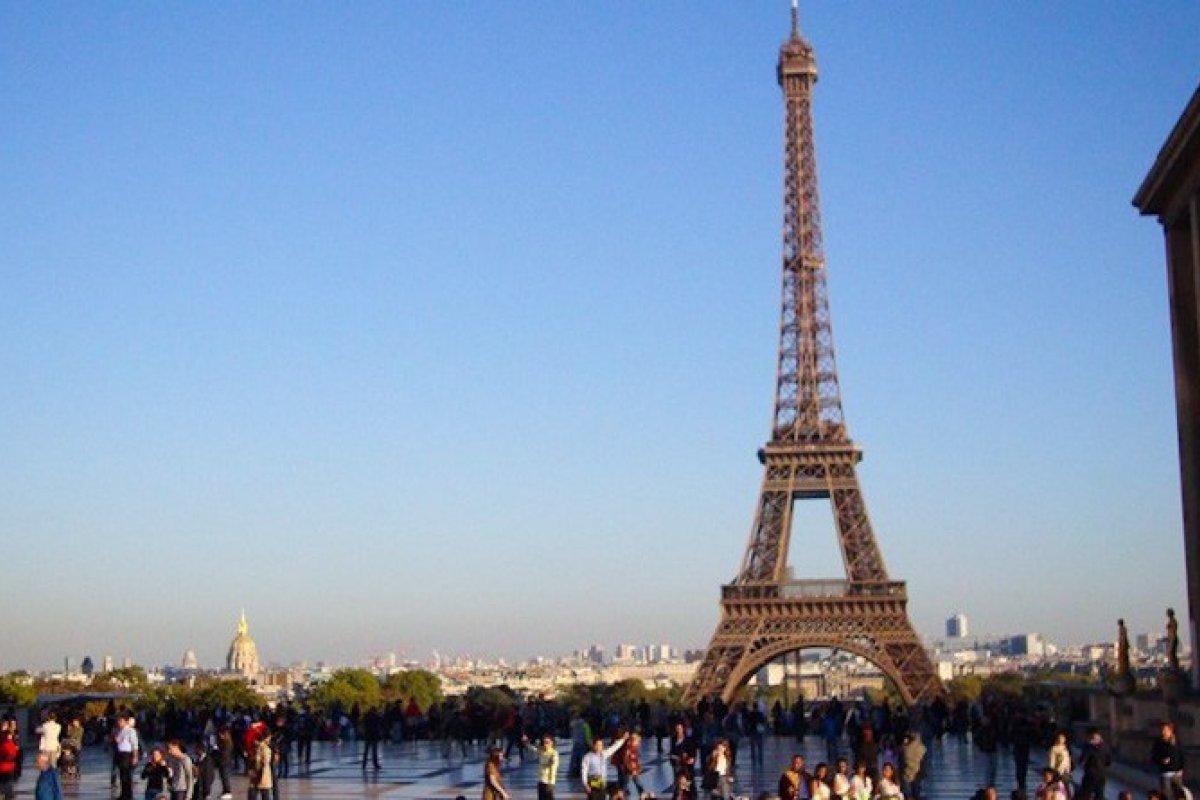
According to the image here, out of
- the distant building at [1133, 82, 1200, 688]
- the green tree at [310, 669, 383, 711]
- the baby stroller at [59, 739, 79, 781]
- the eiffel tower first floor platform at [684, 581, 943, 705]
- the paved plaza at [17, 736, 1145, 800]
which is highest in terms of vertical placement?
the distant building at [1133, 82, 1200, 688]

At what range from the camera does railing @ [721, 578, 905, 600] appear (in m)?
84.2

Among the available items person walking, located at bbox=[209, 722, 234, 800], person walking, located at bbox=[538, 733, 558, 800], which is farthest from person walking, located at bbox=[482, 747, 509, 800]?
person walking, located at bbox=[209, 722, 234, 800]

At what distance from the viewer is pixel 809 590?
85750 millimetres

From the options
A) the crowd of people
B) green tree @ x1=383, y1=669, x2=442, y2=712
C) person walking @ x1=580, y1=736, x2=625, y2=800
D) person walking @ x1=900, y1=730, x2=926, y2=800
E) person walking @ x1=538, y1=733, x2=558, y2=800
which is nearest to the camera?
the crowd of people

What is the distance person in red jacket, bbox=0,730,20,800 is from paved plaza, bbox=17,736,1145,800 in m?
2.67

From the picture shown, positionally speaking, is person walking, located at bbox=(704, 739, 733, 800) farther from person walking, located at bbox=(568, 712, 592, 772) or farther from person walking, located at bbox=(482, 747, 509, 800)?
person walking, located at bbox=(568, 712, 592, 772)

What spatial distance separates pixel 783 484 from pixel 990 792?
231 feet

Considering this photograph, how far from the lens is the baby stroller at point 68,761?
114ft

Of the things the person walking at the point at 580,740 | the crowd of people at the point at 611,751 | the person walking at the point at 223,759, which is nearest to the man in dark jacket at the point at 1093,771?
the crowd of people at the point at 611,751

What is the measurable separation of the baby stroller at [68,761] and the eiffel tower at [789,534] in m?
43.4

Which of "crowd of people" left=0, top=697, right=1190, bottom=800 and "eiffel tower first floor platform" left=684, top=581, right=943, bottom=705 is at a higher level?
"eiffel tower first floor platform" left=684, top=581, right=943, bottom=705

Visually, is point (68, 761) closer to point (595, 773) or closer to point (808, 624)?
point (595, 773)

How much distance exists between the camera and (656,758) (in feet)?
140

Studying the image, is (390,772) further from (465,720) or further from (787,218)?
(787,218)
